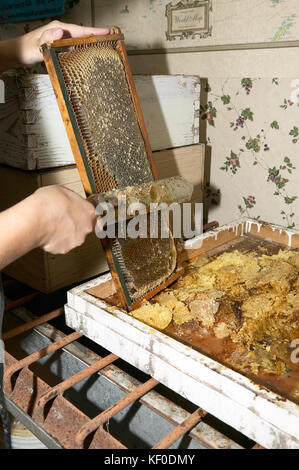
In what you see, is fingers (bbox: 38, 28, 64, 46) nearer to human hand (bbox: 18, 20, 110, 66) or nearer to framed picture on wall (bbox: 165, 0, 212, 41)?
human hand (bbox: 18, 20, 110, 66)

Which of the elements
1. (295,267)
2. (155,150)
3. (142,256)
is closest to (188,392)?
(142,256)

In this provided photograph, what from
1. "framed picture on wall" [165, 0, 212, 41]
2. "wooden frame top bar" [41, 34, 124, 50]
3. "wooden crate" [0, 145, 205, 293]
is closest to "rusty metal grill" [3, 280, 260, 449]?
"wooden crate" [0, 145, 205, 293]

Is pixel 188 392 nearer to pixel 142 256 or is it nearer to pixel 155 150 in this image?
pixel 142 256

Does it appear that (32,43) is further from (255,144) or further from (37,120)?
(255,144)

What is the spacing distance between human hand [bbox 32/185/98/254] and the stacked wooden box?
53cm

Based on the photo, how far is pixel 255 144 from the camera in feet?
6.41

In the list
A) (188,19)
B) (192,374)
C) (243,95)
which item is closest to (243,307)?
(192,374)

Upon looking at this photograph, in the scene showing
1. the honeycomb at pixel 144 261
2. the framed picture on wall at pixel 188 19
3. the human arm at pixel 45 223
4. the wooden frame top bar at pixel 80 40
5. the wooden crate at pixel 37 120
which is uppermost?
the framed picture on wall at pixel 188 19

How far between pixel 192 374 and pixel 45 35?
1.07 meters

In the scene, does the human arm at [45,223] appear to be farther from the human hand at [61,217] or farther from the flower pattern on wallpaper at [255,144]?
the flower pattern on wallpaper at [255,144]

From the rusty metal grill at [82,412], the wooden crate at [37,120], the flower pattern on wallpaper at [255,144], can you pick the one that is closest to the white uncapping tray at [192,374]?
the rusty metal grill at [82,412]

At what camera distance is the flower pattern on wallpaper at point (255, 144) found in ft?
6.02

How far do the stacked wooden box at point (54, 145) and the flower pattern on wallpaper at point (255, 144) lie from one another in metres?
0.24

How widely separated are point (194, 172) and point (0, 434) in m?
1.38
